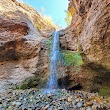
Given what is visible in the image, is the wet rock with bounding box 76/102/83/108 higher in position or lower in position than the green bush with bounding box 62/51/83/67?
lower

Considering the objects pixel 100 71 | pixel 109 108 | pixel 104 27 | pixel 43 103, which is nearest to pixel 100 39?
pixel 104 27

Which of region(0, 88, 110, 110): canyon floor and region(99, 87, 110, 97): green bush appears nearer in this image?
region(0, 88, 110, 110): canyon floor

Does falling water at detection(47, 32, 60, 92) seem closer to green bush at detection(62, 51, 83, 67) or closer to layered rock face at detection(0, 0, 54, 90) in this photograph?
green bush at detection(62, 51, 83, 67)

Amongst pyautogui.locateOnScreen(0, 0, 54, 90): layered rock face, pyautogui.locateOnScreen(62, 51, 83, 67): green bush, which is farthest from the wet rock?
pyautogui.locateOnScreen(0, 0, 54, 90): layered rock face

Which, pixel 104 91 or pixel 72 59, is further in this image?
pixel 72 59

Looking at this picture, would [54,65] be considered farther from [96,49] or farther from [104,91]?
[96,49]

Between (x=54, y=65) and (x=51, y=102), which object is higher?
(x=54, y=65)

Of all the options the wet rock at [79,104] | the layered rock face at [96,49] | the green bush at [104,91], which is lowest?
the wet rock at [79,104]

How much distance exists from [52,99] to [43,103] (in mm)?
457

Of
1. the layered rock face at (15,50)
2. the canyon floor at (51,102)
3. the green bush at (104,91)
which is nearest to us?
the canyon floor at (51,102)

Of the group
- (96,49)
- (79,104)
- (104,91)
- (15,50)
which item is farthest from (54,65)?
(79,104)

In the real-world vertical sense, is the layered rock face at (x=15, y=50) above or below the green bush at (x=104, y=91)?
above

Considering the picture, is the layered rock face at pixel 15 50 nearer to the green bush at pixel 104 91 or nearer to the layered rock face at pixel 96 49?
the layered rock face at pixel 96 49

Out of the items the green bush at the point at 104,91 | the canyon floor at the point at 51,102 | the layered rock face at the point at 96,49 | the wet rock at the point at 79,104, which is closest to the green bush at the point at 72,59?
the layered rock face at the point at 96,49
